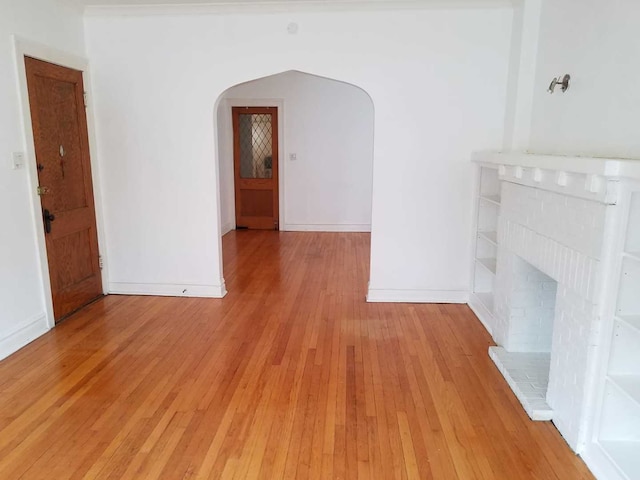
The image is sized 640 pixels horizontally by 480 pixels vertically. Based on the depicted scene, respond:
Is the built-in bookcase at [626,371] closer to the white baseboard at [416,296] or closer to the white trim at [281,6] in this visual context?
the white baseboard at [416,296]

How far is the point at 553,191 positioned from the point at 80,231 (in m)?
3.98

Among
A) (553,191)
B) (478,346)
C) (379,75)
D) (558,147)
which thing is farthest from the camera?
(379,75)

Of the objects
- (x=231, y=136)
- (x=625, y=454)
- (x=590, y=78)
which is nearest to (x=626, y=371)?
(x=625, y=454)

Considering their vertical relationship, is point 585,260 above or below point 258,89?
below

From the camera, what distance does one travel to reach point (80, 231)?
421cm

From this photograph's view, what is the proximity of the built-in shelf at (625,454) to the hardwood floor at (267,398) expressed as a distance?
0.16 metres

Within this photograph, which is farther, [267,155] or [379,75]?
[267,155]

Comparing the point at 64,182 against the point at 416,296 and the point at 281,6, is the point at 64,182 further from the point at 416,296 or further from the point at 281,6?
the point at 416,296

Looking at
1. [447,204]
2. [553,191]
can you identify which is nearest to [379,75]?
[447,204]

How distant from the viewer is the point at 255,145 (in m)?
8.02

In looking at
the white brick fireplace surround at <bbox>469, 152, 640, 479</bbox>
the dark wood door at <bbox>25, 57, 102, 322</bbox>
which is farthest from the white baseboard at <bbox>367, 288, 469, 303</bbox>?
the dark wood door at <bbox>25, 57, 102, 322</bbox>

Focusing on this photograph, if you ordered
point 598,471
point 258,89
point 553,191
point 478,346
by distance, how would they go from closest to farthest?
point 598,471 < point 553,191 < point 478,346 < point 258,89

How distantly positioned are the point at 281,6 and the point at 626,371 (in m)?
3.76

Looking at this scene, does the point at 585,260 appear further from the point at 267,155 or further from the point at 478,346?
the point at 267,155
